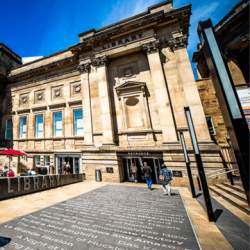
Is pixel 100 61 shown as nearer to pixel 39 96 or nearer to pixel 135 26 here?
pixel 135 26

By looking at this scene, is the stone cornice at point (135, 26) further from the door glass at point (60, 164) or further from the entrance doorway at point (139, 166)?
the entrance doorway at point (139, 166)

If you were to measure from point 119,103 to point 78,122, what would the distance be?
5.38m

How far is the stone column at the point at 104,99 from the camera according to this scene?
1420 cm

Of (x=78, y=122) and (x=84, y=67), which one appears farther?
(x=78, y=122)

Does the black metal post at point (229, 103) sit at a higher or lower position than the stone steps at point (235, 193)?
higher

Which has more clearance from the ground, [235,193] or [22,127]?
[22,127]

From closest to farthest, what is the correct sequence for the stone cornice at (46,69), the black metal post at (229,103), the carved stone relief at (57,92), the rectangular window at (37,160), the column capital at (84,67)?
the black metal post at (229,103), the column capital at (84,67), the rectangular window at (37,160), the stone cornice at (46,69), the carved stone relief at (57,92)

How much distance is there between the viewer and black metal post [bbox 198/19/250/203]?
140 cm

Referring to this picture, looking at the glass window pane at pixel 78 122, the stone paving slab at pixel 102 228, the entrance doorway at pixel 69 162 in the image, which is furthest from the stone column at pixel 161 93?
the entrance doorway at pixel 69 162

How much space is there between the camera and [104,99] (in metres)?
15.0

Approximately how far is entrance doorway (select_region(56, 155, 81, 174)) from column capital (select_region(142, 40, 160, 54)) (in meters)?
13.0

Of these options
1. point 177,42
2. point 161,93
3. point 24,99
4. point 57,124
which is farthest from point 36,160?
point 177,42

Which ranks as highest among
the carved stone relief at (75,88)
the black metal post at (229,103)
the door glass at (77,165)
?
the carved stone relief at (75,88)

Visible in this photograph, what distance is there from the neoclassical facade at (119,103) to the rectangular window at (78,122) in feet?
0.36
